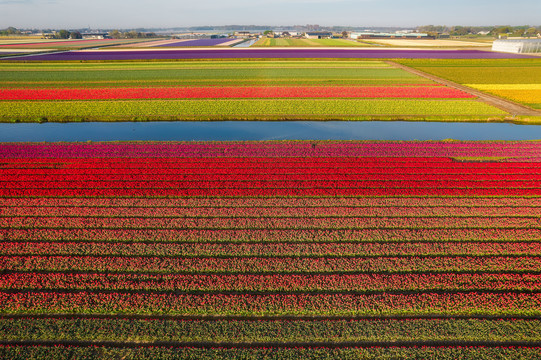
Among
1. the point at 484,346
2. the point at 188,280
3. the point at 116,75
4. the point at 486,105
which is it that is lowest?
the point at 484,346

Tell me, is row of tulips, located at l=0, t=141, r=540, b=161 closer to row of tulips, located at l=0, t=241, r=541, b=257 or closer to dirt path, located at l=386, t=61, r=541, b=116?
row of tulips, located at l=0, t=241, r=541, b=257

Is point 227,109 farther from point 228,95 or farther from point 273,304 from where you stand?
point 273,304

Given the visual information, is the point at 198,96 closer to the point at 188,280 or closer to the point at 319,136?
the point at 319,136

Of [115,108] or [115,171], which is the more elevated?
[115,108]

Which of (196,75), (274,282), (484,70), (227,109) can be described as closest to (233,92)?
(227,109)

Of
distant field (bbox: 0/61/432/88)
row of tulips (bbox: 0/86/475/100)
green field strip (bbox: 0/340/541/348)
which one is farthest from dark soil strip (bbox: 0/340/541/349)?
distant field (bbox: 0/61/432/88)

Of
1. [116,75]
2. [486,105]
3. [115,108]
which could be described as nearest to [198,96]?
[115,108]
